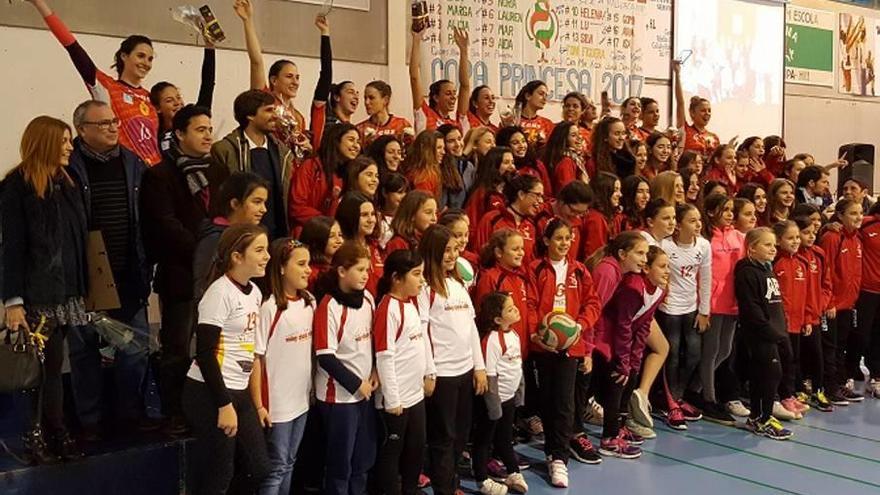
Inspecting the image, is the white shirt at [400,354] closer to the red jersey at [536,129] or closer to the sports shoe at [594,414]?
the sports shoe at [594,414]

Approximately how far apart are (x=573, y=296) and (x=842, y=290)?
2537 mm

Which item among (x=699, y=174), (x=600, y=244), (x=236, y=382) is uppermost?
(x=699, y=174)

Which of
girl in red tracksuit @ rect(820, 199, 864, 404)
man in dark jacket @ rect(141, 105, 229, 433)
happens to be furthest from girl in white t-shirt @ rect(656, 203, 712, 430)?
man in dark jacket @ rect(141, 105, 229, 433)

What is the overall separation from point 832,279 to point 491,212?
8.92 feet

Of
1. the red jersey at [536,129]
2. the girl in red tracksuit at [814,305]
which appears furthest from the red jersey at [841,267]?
the red jersey at [536,129]

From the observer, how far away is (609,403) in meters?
4.63

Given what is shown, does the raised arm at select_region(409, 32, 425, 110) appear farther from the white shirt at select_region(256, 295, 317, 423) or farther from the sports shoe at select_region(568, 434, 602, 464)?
the white shirt at select_region(256, 295, 317, 423)

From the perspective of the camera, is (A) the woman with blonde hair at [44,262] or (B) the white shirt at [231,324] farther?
(A) the woman with blonde hair at [44,262]

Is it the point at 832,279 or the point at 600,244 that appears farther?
the point at 832,279

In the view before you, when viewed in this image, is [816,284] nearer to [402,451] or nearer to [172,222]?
[402,451]

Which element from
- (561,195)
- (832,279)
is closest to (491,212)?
(561,195)

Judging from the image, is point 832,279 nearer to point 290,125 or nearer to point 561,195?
point 561,195

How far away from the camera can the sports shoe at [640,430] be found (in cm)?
493

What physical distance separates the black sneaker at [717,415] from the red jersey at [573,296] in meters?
1.38
